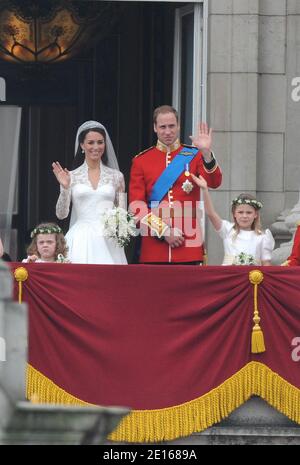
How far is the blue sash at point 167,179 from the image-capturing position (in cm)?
1295

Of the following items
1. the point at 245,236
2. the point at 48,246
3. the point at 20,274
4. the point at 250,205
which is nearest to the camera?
the point at 20,274

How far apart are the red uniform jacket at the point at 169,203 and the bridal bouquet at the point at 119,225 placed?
122 mm

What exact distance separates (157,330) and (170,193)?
1486mm

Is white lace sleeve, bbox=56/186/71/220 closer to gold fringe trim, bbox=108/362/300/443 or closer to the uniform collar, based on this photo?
the uniform collar

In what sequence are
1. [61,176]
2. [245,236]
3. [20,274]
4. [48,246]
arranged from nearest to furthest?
[20,274], [48,246], [245,236], [61,176]

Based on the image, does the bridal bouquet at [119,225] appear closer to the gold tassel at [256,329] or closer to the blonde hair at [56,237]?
the blonde hair at [56,237]

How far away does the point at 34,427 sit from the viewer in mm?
6148

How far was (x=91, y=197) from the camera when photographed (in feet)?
42.4

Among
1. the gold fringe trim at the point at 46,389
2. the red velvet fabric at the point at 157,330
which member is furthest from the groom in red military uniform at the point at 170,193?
the gold fringe trim at the point at 46,389

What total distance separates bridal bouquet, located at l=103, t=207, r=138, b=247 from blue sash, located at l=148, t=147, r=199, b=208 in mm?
358

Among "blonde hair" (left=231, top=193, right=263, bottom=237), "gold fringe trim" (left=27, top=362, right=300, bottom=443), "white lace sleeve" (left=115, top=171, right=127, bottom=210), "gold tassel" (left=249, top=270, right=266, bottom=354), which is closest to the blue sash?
"white lace sleeve" (left=115, top=171, right=127, bottom=210)

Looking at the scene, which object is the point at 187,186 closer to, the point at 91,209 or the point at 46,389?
the point at 91,209

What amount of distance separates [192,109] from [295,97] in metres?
0.97

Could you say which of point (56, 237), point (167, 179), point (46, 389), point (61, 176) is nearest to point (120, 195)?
point (167, 179)
